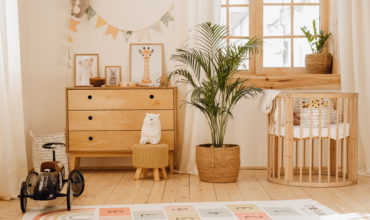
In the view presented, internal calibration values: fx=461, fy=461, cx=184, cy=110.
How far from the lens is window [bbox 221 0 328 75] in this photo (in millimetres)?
4316

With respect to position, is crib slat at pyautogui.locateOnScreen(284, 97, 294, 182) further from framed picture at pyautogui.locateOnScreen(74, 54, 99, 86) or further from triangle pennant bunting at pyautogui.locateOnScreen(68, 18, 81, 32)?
triangle pennant bunting at pyautogui.locateOnScreen(68, 18, 81, 32)

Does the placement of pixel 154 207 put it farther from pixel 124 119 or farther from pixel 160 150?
pixel 124 119

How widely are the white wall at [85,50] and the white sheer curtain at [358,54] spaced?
838mm

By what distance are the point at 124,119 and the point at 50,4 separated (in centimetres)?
129

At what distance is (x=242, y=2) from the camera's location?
4.32m

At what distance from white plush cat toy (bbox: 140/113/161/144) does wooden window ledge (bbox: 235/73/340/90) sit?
969 millimetres

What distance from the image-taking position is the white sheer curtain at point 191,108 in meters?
4.03

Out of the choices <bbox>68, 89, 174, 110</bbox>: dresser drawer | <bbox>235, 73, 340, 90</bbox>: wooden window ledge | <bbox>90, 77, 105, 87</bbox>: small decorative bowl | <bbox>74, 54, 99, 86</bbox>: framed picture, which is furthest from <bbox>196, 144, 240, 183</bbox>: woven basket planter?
<bbox>74, 54, 99, 86</bbox>: framed picture

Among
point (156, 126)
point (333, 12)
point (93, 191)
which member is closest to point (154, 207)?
point (93, 191)

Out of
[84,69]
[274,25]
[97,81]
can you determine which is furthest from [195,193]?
[274,25]

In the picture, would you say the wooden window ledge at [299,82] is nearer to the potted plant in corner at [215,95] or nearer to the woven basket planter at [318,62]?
the woven basket planter at [318,62]

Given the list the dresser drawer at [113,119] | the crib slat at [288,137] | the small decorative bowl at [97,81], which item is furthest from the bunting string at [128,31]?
the crib slat at [288,137]

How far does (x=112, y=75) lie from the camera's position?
13.9 ft

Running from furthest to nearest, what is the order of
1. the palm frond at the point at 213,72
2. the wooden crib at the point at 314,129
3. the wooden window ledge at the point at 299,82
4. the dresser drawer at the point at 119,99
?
1. the wooden window ledge at the point at 299,82
2. the dresser drawer at the point at 119,99
3. the palm frond at the point at 213,72
4. the wooden crib at the point at 314,129
